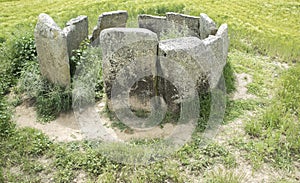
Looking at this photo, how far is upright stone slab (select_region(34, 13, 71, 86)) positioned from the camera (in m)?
5.70

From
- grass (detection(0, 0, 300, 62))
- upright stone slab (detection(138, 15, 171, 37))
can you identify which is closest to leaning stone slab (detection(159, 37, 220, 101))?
upright stone slab (detection(138, 15, 171, 37))

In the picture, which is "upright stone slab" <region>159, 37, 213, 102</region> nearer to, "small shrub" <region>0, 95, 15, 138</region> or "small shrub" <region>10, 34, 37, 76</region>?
"small shrub" <region>0, 95, 15, 138</region>

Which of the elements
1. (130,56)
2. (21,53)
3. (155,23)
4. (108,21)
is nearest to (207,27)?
(155,23)

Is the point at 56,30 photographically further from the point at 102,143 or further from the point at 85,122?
the point at 102,143

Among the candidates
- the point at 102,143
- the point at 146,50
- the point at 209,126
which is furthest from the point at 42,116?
the point at 209,126

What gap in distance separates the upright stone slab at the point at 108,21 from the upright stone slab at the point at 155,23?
0.43 metres

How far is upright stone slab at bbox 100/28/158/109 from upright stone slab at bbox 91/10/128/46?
2.10 metres

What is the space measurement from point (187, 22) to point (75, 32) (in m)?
2.51

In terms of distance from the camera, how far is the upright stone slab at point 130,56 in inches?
A: 207

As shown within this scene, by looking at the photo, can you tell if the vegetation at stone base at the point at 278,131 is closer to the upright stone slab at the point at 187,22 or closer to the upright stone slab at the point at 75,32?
the upright stone slab at the point at 187,22

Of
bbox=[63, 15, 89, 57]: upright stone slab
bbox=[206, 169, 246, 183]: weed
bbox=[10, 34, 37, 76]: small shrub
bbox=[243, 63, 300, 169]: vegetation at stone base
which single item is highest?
bbox=[63, 15, 89, 57]: upright stone slab

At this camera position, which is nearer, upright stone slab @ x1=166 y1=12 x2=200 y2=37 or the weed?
the weed

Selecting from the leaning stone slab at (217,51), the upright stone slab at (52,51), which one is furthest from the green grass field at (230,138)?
the upright stone slab at (52,51)

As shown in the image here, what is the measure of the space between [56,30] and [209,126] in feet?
9.75
